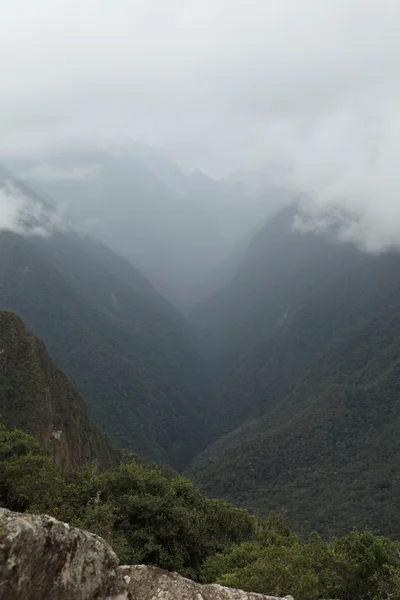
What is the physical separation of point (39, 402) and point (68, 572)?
68924 mm

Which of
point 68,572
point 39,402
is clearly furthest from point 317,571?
point 39,402

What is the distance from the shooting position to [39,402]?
73.9 m

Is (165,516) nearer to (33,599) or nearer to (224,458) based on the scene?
(33,599)

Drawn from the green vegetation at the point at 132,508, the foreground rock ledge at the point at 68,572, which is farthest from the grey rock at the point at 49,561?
the green vegetation at the point at 132,508

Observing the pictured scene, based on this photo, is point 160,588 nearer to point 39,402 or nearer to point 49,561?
point 49,561

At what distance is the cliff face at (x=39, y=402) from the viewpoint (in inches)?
2805

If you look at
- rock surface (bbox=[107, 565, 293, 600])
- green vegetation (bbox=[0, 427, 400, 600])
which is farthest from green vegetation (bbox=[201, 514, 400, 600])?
rock surface (bbox=[107, 565, 293, 600])

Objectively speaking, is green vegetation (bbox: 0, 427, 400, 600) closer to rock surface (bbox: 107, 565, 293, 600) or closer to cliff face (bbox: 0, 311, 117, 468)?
rock surface (bbox: 107, 565, 293, 600)

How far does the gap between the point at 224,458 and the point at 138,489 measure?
14708 centimetres

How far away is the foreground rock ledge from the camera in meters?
8.77

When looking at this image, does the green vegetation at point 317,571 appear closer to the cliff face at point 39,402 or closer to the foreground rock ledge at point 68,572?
the foreground rock ledge at point 68,572

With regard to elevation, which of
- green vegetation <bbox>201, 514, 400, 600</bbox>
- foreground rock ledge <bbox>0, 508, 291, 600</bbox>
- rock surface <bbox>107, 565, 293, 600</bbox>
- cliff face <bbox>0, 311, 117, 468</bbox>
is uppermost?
cliff face <bbox>0, 311, 117, 468</bbox>

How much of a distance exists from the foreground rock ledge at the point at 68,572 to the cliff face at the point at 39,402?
61035mm

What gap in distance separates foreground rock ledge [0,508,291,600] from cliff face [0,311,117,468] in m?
61.0
